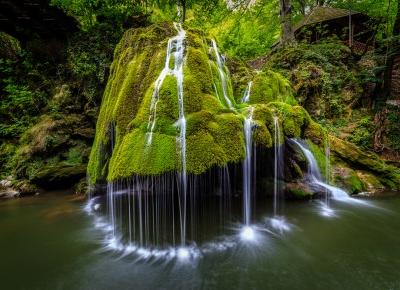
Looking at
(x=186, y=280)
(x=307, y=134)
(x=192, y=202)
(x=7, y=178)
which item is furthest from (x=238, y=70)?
(x=7, y=178)

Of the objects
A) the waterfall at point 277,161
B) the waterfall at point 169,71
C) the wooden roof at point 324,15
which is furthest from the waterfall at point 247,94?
the wooden roof at point 324,15

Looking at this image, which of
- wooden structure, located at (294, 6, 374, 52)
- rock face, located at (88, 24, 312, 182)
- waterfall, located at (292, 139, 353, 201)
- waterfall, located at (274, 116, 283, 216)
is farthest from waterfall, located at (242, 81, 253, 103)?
wooden structure, located at (294, 6, 374, 52)

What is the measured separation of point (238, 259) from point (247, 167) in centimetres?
180

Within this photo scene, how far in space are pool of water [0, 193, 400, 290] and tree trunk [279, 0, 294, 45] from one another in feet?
33.9

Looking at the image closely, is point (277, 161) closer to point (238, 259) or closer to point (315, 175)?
point (315, 175)

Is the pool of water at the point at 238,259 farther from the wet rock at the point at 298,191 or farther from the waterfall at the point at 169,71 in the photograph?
the waterfall at the point at 169,71

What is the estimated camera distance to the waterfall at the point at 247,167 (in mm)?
5113

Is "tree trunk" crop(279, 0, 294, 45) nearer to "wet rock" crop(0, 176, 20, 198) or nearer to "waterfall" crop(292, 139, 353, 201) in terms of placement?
"waterfall" crop(292, 139, 353, 201)

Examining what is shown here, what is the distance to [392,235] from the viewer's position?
4.71 meters

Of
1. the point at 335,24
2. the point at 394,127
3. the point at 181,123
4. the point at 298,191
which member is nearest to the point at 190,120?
the point at 181,123

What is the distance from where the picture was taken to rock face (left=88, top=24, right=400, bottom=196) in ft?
14.6

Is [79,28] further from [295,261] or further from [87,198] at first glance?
[295,261]

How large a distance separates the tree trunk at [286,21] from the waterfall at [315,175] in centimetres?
843

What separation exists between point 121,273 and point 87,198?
13.8 feet
